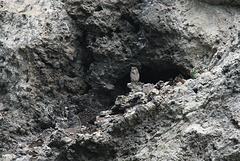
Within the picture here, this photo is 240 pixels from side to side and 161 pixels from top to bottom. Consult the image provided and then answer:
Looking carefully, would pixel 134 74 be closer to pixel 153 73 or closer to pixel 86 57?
pixel 153 73

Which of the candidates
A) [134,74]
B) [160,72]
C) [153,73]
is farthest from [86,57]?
[160,72]

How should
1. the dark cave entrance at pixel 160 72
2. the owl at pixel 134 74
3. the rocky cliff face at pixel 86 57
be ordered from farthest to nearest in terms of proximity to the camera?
the dark cave entrance at pixel 160 72 < the owl at pixel 134 74 < the rocky cliff face at pixel 86 57

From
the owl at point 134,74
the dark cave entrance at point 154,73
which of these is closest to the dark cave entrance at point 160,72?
the dark cave entrance at point 154,73

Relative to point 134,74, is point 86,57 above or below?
above

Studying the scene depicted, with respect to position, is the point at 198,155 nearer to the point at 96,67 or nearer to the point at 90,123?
the point at 90,123

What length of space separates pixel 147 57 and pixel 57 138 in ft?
6.94

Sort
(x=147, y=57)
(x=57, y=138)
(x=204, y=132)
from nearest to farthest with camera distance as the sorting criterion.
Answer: (x=204, y=132)
(x=57, y=138)
(x=147, y=57)

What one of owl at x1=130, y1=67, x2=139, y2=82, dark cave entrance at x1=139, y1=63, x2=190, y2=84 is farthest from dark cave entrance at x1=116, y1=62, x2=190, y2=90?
owl at x1=130, y1=67, x2=139, y2=82

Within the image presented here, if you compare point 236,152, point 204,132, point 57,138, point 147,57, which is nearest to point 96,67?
point 147,57

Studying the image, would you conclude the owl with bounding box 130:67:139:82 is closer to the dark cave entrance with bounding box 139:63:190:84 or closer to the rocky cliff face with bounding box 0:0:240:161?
the rocky cliff face with bounding box 0:0:240:161

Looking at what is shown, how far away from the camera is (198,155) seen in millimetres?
4680

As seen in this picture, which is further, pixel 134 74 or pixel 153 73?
pixel 153 73

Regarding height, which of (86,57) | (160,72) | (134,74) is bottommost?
(134,74)

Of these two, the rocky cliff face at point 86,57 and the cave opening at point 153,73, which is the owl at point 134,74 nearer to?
the rocky cliff face at point 86,57
